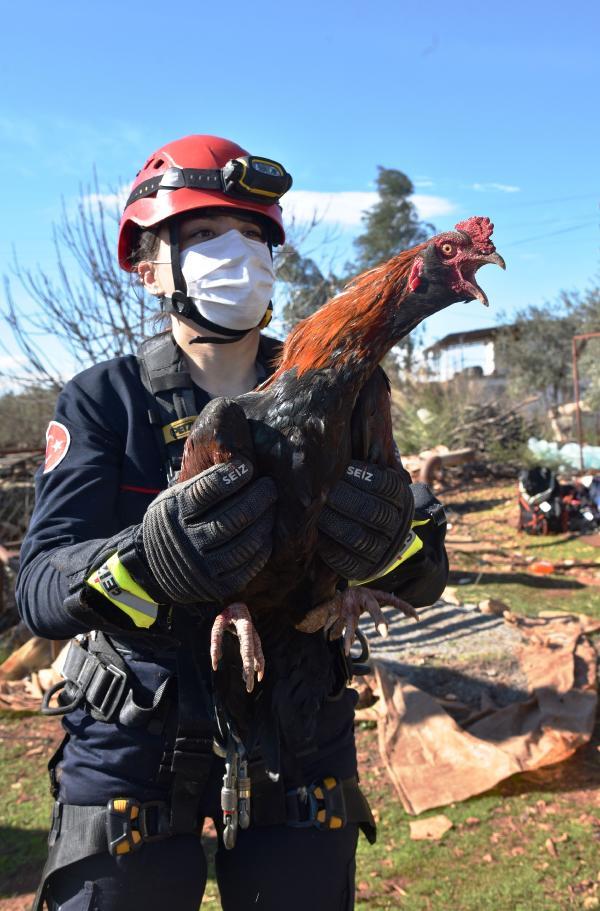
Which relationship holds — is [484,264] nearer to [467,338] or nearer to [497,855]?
[497,855]

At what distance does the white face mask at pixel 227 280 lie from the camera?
2.42m

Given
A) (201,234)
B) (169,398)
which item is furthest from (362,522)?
(201,234)

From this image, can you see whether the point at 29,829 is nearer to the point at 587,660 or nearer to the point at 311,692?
the point at 311,692

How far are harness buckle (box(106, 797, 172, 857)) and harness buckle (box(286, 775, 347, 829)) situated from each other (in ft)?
1.20

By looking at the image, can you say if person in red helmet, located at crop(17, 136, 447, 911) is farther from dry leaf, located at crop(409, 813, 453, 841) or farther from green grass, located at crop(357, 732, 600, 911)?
dry leaf, located at crop(409, 813, 453, 841)

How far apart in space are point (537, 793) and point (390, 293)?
4.08m

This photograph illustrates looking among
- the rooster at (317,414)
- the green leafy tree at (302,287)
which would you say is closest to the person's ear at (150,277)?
the rooster at (317,414)

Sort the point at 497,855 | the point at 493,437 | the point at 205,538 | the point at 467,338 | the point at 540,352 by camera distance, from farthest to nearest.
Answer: the point at 467,338, the point at 540,352, the point at 493,437, the point at 497,855, the point at 205,538

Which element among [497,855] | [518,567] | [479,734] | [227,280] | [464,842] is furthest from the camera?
[518,567]

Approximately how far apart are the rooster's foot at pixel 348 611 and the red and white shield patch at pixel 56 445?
0.87 metres

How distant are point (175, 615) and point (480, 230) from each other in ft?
4.56

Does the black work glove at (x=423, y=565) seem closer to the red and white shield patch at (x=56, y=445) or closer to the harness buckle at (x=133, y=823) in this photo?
the harness buckle at (x=133, y=823)

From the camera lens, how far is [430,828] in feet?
14.6

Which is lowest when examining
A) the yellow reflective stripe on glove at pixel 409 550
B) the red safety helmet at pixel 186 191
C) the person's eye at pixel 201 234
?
the yellow reflective stripe on glove at pixel 409 550
